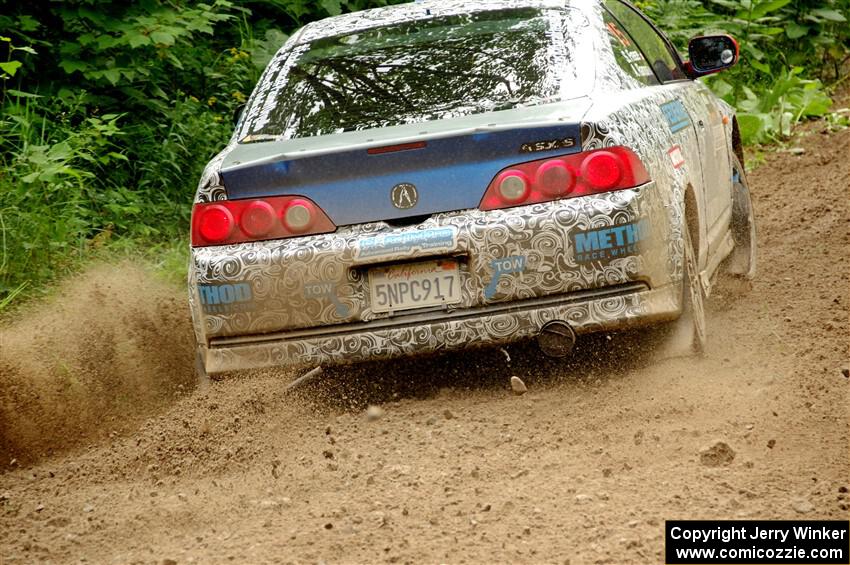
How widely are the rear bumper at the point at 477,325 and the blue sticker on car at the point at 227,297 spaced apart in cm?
17

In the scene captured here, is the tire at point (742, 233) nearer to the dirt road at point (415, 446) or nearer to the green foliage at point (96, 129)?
the dirt road at point (415, 446)

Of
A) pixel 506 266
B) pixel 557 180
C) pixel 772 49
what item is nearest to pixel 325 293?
pixel 506 266

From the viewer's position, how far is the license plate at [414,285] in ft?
14.5

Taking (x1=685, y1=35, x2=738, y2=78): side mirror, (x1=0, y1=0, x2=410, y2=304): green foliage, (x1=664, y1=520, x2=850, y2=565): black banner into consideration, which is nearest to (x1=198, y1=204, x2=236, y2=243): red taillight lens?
(x1=664, y1=520, x2=850, y2=565): black banner

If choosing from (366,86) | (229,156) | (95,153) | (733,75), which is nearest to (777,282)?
(366,86)

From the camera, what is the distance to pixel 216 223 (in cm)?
462

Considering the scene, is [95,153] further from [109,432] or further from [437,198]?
[437,198]

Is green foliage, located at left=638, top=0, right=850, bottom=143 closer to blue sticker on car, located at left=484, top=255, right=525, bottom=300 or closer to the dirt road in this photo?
the dirt road

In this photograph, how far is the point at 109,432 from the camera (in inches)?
203

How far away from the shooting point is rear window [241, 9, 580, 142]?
4.79m

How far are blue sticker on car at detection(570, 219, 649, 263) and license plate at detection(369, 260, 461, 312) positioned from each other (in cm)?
45

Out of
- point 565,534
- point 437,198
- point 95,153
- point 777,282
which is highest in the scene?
point 437,198

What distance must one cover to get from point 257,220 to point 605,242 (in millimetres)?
1306

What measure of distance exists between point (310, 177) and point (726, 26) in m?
10.2
